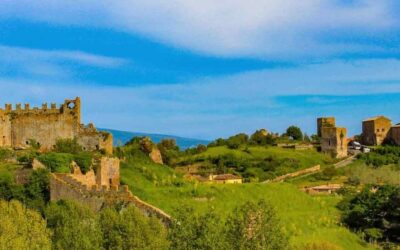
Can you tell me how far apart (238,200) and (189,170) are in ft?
108

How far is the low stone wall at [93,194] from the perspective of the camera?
4003 centimetres

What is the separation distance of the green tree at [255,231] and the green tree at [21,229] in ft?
26.1

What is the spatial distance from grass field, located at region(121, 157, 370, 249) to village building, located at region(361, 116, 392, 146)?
181ft

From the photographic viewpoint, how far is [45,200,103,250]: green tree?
Result: 1293 inches

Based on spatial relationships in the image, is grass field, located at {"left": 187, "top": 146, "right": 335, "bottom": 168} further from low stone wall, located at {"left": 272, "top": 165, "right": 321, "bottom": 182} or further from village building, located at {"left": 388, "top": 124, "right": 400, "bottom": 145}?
village building, located at {"left": 388, "top": 124, "right": 400, "bottom": 145}

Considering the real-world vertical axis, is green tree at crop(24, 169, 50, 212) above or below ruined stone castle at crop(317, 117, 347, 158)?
below

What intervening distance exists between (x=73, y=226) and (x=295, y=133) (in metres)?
84.6

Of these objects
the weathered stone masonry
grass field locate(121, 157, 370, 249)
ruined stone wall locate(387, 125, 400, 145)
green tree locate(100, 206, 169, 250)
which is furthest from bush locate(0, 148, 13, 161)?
ruined stone wall locate(387, 125, 400, 145)

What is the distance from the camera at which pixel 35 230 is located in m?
34.6

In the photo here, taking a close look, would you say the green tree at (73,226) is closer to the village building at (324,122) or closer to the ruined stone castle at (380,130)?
the ruined stone castle at (380,130)

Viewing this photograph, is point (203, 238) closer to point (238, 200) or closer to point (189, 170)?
point (238, 200)

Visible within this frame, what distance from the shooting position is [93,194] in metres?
41.2

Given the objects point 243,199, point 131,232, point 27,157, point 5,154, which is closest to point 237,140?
point 243,199

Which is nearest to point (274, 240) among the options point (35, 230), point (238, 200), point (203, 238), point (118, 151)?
point (203, 238)
